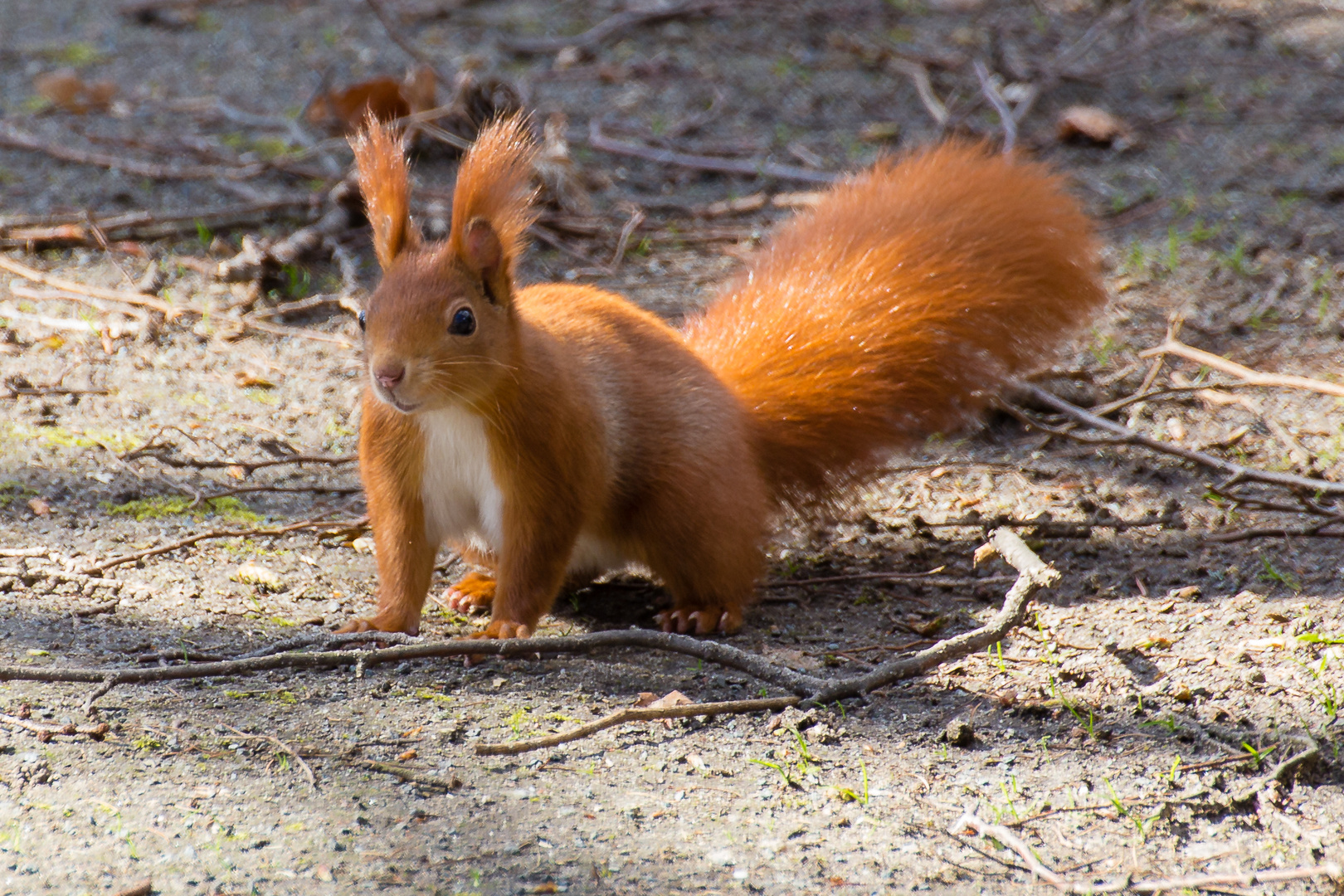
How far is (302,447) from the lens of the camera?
9.93 feet

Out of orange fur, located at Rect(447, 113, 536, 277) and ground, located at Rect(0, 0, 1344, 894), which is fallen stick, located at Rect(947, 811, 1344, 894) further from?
orange fur, located at Rect(447, 113, 536, 277)

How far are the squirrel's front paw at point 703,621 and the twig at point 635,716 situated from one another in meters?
0.44

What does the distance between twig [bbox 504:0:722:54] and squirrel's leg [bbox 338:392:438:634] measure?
3.56 meters

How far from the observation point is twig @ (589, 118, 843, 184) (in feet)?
14.3

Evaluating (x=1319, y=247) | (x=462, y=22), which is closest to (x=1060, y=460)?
(x=1319, y=247)

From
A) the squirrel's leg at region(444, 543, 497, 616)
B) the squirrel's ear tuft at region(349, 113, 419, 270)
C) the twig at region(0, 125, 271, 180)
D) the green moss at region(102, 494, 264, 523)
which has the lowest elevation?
the squirrel's leg at region(444, 543, 497, 616)

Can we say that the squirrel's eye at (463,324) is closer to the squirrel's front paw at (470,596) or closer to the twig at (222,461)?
the squirrel's front paw at (470,596)

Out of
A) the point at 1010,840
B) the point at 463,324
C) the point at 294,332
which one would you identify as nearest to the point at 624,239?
the point at 294,332

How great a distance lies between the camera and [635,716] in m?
1.86

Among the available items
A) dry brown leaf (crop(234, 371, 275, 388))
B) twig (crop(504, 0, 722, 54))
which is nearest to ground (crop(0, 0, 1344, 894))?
dry brown leaf (crop(234, 371, 275, 388))

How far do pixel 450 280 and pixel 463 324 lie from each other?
0.25 feet

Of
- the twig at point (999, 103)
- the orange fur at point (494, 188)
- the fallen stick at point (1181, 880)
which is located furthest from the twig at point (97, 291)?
the fallen stick at point (1181, 880)

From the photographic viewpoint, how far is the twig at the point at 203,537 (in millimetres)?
2396

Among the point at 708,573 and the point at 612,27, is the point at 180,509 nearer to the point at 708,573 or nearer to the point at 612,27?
the point at 708,573
